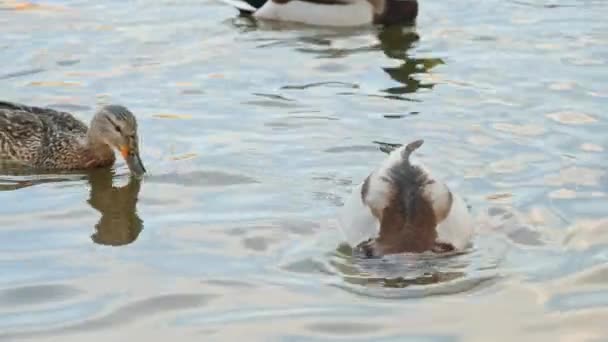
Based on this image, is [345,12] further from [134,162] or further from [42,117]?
[134,162]

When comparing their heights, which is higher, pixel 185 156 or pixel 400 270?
pixel 400 270

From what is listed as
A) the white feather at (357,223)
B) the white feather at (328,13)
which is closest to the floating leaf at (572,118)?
the white feather at (357,223)

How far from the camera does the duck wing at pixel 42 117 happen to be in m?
9.91

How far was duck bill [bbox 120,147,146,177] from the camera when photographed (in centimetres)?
919

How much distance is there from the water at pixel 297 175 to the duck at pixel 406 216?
0.45ft

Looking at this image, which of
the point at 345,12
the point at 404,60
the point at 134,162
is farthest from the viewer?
the point at 345,12

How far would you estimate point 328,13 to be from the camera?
588 inches

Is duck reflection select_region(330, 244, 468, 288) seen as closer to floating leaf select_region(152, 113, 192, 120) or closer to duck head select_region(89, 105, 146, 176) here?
duck head select_region(89, 105, 146, 176)

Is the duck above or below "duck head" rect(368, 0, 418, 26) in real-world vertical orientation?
above

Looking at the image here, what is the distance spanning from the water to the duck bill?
0.28 ft

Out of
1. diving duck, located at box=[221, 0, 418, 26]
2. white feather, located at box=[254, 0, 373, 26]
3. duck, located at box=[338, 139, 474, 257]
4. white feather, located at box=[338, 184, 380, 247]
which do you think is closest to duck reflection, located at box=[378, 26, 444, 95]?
diving duck, located at box=[221, 0, 418, 26]

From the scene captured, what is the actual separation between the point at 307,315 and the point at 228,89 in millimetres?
5298

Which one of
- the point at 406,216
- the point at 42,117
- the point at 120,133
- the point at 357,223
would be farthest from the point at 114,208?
the point at 406,216

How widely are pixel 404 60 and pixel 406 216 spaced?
5.93m
